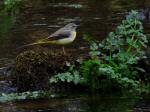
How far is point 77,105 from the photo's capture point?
9.45 metres

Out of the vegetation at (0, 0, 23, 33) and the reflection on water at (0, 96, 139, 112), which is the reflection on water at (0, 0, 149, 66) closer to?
the vegetation at (0, 0, 23, 33)

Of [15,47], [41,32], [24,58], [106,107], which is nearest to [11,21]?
[41,32]

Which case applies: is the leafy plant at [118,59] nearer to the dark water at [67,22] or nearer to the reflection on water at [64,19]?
the dark water at [67,22]

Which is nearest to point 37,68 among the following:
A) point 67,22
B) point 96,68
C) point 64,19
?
point 96,68

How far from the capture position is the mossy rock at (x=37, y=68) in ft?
33.4

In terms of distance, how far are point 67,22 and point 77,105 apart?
21.2 ft

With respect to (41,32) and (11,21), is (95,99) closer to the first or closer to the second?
(41,32)

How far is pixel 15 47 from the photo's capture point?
13531mm

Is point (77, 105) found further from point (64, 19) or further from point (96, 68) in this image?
point (64, 19)

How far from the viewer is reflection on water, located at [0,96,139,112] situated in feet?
30.2

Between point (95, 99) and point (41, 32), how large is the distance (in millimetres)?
5193

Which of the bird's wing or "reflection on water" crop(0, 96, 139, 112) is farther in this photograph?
the bird's wing

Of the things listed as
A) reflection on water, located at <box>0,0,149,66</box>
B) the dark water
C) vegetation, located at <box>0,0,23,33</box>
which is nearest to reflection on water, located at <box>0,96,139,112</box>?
the dark water

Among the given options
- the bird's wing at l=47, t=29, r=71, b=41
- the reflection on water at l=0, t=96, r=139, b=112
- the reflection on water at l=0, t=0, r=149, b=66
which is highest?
the reflection on water at l=0, t=0, r=149, b=66
